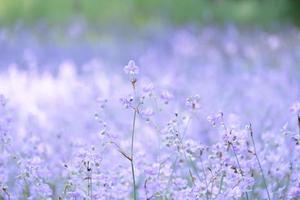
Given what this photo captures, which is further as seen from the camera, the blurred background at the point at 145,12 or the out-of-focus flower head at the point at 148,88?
the blurred background at the point at 145,12

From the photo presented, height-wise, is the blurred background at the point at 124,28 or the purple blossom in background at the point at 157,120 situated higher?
the blurred background at the point at 124,28

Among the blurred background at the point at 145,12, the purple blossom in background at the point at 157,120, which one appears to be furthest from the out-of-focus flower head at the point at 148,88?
the blurred background at the point at 145,12

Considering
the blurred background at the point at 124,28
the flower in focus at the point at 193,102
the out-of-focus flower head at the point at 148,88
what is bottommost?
the flower in focus at the point at 193,102

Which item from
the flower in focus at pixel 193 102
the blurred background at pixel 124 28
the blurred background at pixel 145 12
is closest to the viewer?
the flower in focus at pixel 193 102

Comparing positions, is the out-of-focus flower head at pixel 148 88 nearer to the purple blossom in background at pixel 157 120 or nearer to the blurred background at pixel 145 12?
the purple blossom in background at pixel 157 120

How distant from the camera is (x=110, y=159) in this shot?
9.60 ft

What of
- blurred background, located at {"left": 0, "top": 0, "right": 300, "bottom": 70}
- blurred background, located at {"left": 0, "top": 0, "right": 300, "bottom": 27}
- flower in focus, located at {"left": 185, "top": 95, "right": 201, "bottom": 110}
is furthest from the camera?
blurred background, located at {"left": 0, "top": 0, "right": 300, "bottom": 27}

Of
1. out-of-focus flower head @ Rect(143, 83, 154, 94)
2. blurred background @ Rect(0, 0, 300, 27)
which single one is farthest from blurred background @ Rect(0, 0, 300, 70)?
out-of-focus flower head @ Rect(143, 83, 154, 94)

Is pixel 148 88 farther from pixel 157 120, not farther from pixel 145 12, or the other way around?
pixel 145 12

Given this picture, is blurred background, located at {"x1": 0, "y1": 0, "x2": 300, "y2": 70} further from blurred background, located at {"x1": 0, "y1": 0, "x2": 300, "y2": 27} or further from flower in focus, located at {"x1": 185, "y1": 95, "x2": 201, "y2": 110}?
flower in focus, located at {"x1": 185, "y1": 95, "x2": 201, "y2": 110}

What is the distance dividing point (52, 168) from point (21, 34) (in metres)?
4.66

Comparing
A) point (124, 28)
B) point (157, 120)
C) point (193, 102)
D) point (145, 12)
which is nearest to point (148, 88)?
point (193, 102)

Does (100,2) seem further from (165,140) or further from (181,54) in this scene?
(165,140)

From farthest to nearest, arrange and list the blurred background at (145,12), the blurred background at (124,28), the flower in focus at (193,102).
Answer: the blurred background at (145,12)
the blurred background at (124,28)
the flower in focus at (193,102)
